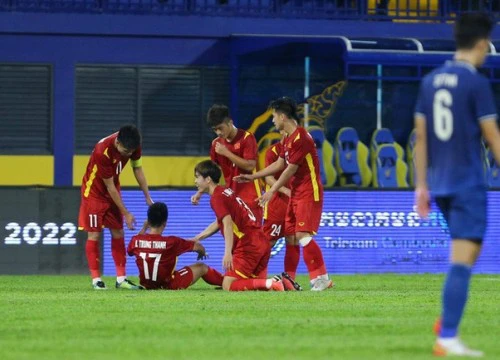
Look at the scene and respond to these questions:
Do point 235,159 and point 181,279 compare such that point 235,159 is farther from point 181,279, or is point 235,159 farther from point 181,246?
point 181,279

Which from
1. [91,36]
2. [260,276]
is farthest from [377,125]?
[260,276]

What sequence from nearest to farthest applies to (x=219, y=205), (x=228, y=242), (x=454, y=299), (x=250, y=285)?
(x=454, y=299)
(x=228, y=242)
(x=219, y=205)
(x=250, y=285)

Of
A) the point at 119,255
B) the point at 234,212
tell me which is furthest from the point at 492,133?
the point at 119,255

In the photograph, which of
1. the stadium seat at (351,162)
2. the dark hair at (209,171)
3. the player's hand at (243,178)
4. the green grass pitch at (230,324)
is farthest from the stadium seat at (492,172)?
the dark hair at (209,171)

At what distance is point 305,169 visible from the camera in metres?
16.8

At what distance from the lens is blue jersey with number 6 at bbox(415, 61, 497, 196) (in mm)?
9258

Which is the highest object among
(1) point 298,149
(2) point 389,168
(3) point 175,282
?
(1) point 298,149

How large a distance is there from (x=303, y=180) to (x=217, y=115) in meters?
1.27

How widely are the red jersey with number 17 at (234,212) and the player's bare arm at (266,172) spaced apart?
0.61 meters

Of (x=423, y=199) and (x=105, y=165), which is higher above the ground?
(x=423, y=199)

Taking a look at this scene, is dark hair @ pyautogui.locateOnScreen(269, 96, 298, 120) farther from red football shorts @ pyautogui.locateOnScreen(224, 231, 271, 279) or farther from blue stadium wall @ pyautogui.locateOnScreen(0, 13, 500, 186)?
blue stadium wall @ pyautogui.locateOnScreen(0, 13, 500, 186)

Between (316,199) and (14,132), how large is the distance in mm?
12635

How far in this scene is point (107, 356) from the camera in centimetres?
911

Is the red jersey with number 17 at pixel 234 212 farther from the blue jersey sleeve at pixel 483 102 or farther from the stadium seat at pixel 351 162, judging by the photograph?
the stadium seat at pixel 351 162
